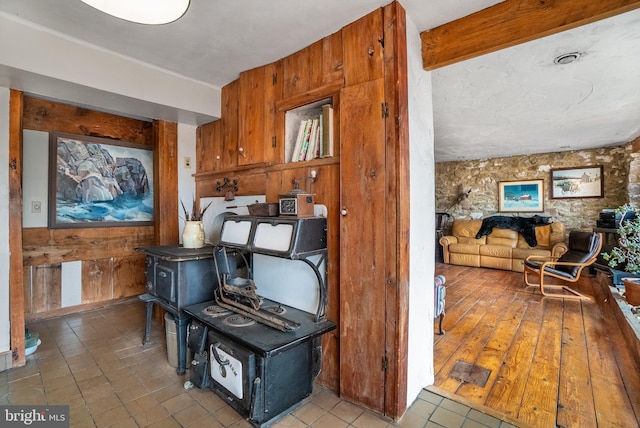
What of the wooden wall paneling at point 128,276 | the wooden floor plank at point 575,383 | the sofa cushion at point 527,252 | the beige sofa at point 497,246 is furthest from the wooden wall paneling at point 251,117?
the sofa cushion at point 527,252

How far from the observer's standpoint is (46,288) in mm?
2936

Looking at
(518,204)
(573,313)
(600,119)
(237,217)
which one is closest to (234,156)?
(237,217)

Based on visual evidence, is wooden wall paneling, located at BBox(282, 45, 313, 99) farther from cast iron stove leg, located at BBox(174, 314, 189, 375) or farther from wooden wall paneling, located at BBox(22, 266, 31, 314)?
wooden wall paneling, located at BBox(22, 266, 31, 314)

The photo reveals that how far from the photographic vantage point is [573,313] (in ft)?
10.8

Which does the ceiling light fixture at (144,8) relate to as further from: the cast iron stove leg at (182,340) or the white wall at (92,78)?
the cast iron stove leg at (182,340)

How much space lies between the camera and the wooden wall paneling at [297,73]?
201 cm

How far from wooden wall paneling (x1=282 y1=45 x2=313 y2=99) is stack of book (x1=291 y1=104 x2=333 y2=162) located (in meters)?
0.22

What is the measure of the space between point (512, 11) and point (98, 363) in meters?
3.55

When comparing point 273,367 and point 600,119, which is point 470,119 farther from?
point 273,367

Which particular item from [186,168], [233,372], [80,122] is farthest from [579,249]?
[80,122]

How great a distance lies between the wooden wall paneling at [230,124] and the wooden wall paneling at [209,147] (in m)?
0.08

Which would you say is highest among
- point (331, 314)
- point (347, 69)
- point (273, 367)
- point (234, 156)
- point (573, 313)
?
point (347, 69)

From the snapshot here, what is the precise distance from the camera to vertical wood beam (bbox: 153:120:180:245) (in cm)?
294

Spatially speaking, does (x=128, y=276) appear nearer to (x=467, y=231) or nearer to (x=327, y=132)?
(x=327, y=132)
